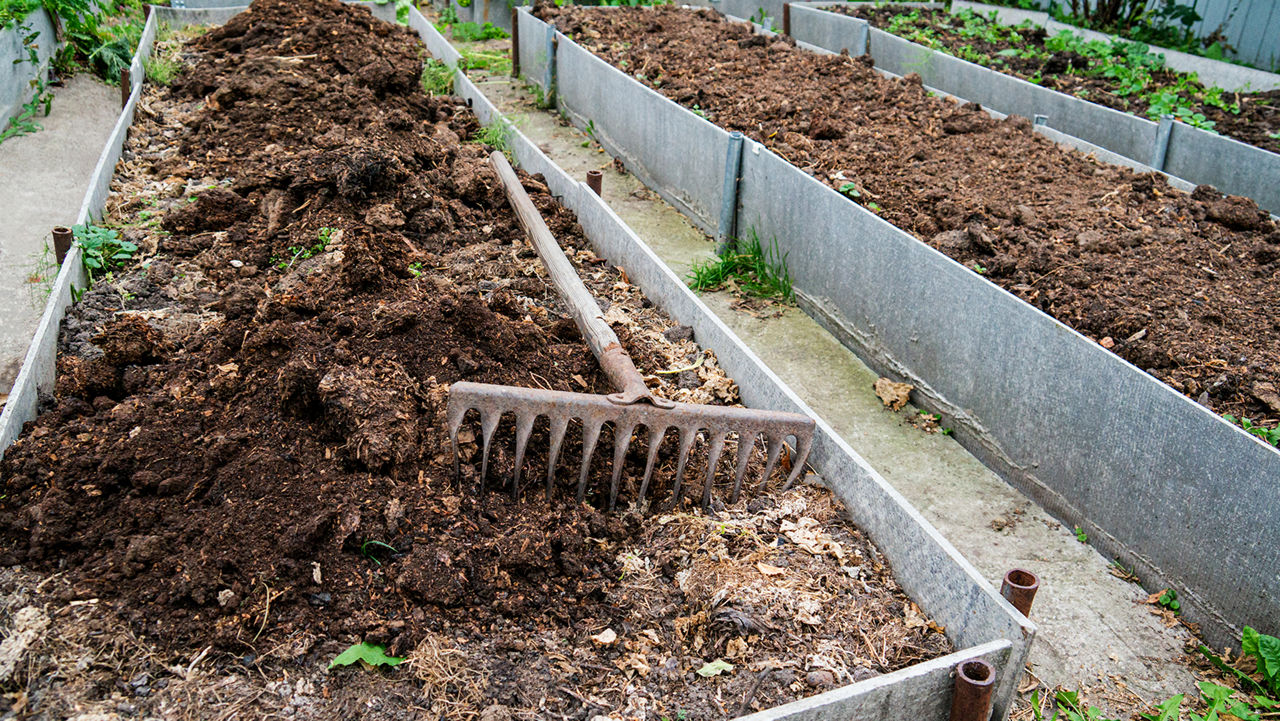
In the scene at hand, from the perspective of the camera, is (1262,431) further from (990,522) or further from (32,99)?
(32,99)

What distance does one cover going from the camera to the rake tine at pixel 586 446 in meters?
3.52

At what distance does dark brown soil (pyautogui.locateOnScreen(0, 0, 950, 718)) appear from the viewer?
2.82 metres

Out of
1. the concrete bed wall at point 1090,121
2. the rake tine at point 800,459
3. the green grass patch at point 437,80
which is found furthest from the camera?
the green grass patch at point 437,80

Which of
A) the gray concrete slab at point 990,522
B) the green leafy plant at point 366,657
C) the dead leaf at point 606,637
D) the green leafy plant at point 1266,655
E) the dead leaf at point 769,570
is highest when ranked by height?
the dead leaf at point 769,570

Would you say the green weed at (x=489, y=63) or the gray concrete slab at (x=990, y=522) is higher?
the green weed at (x=489, y=63)

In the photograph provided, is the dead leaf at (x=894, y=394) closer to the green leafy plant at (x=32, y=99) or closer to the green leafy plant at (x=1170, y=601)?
the green leafy plant at (x=1170, y=601)

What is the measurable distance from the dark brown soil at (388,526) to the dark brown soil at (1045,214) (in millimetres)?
2112

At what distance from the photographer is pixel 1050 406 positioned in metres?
4.32

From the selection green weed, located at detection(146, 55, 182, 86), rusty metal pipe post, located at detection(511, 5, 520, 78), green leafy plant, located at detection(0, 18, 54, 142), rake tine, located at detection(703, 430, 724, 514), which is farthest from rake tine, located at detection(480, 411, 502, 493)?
rusty metal pipe post, located at detection(511, 5, 520, 78)

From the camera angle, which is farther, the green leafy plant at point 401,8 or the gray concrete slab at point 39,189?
the green leafy plant at point 401,8

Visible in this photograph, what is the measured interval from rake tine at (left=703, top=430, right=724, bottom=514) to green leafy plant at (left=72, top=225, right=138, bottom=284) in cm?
354

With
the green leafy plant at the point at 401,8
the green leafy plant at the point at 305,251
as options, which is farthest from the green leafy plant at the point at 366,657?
the green leafy plant at the point at 401,8

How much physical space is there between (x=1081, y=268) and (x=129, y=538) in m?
4.90

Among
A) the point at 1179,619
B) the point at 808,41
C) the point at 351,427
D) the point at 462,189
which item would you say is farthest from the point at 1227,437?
the point at 808,41
